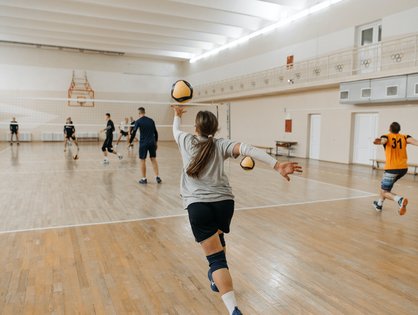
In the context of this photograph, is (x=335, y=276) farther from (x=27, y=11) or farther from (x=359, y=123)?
(x=27, y=11)

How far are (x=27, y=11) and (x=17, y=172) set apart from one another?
11.5m

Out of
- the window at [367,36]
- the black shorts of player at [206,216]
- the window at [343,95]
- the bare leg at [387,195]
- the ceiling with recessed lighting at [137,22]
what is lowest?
the bare leg at [387,195]

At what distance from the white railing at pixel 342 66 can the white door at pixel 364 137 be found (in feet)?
5.92

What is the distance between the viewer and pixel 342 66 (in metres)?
14.9

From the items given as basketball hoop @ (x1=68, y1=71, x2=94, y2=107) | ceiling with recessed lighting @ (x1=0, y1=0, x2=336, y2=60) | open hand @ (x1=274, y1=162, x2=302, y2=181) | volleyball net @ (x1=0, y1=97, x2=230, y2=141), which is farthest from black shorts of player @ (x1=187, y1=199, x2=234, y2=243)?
basketball hoop @ (x1=68, y1=71, x2=94, y2=107)

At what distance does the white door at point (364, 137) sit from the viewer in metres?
14.0

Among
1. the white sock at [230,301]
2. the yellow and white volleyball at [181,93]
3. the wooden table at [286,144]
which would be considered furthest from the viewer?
the wooden table at [286,144]

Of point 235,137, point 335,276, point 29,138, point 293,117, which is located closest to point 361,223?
point 335,276

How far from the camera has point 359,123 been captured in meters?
14.6

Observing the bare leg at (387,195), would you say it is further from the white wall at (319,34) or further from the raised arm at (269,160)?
the white wall at (319,34)

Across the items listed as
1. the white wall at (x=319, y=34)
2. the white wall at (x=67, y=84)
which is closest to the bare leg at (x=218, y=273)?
the white wall at (x=319, y=34)

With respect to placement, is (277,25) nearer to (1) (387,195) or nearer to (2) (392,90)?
(2) (392,90)

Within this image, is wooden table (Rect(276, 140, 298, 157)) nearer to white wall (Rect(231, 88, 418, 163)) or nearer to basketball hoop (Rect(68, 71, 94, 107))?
white wall (Rect(231, 88, 418, 163))

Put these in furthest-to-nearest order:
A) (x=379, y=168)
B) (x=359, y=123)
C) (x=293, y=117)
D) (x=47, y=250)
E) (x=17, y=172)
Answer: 1. (x=293, y=117)
2. (x=359, y=123)
3. (x=379, y=168)
4. (x=17, y=172)
5. (x=47, y=250)
